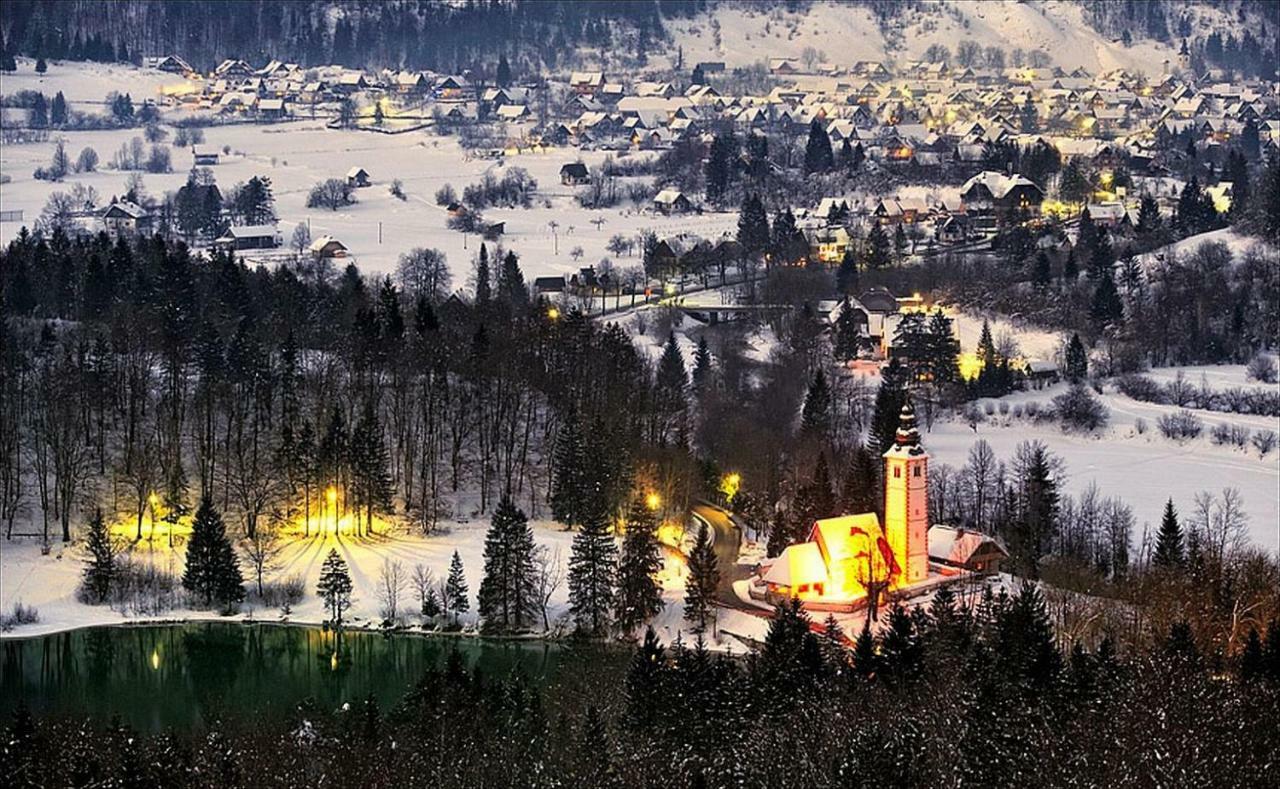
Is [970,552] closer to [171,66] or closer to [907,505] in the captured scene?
[907,505]

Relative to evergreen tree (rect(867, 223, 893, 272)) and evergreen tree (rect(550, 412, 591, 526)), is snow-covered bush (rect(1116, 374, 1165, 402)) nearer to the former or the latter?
evergreen tree (rect(867, 223, 893, 272))

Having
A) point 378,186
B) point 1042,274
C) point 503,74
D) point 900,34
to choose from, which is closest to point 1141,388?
point 1042,274

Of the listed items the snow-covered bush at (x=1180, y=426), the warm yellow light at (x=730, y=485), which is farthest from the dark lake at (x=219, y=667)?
the snow-covered bush at (x=1180, y=426)

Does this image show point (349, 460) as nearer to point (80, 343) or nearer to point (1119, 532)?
point (80, 343)

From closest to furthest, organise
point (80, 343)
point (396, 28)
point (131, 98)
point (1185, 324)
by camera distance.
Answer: point (80, 343) < point (1185, 324) < point (131, 98) < point (396, 28)

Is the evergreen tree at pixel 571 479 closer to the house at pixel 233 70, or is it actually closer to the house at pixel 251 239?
the house at pixel 251 239

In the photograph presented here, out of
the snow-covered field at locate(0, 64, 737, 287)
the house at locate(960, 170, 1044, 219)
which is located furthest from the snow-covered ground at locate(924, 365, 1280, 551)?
the house at locate(960, 170, 1044, 219)

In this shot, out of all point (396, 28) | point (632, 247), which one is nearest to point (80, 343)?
point (632, 247)
